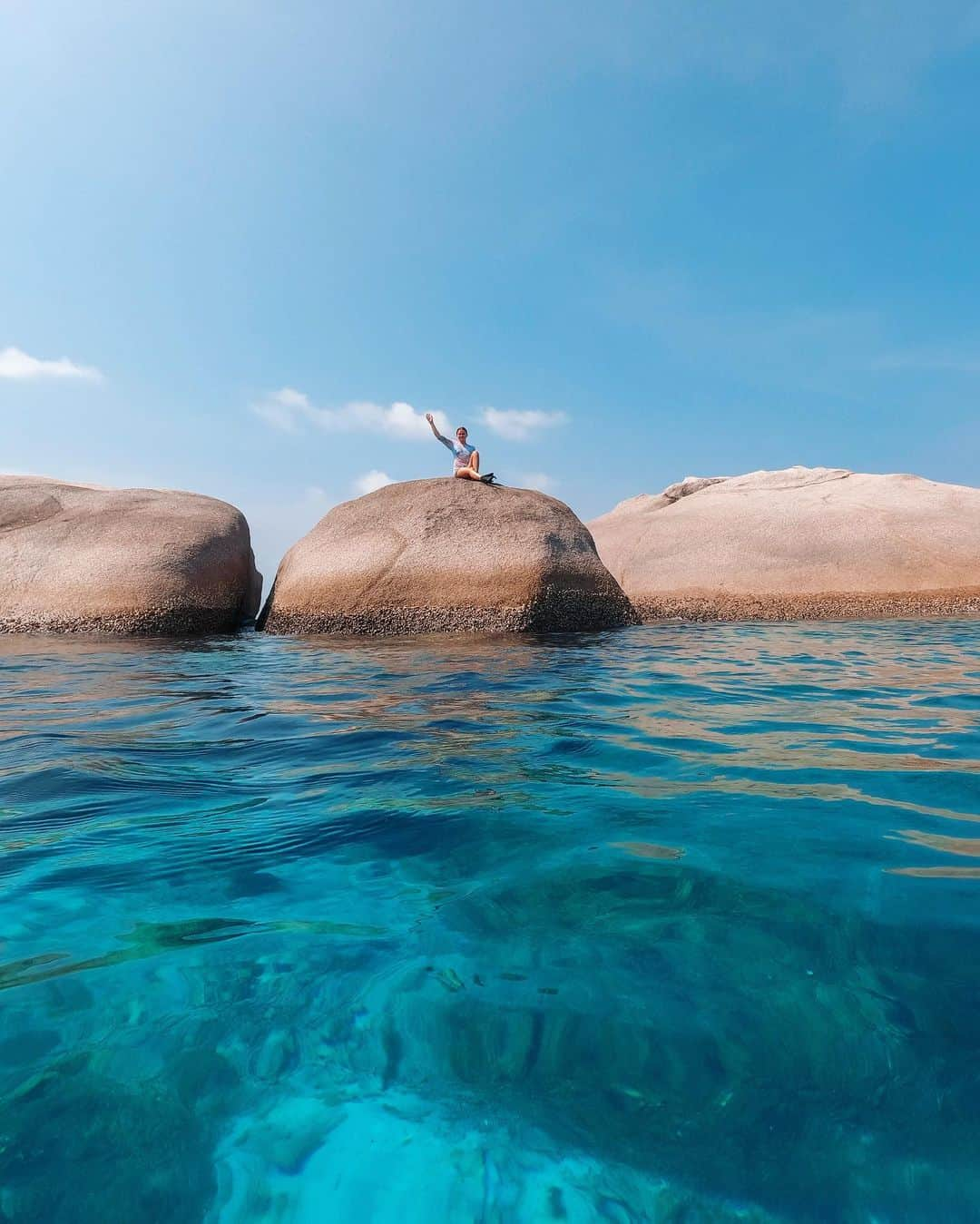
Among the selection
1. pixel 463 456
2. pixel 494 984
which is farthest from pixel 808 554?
pixel 494 984

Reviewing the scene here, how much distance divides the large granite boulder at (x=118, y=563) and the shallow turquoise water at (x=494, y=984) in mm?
5126

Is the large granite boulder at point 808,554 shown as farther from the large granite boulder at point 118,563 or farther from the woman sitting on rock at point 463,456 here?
the large granite boulder at point 118,563

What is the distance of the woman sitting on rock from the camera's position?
877cm

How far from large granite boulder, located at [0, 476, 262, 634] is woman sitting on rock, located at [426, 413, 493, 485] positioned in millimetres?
2699

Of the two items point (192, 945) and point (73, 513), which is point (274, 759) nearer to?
point (192, 945)

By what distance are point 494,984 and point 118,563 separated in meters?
7.50

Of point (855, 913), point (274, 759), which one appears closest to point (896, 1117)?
point (855, 913)

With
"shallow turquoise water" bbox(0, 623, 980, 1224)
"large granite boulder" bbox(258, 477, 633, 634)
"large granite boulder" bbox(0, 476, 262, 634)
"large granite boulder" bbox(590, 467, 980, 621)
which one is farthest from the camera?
"large granite boulder" bbox(590, 467, 980, 621)

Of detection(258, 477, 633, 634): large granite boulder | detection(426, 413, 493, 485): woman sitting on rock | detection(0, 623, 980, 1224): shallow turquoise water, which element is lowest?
detection(0, 623, 980, 1224): shallow turquoise water

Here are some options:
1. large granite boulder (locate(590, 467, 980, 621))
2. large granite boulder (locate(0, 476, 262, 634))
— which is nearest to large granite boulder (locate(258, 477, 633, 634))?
large granite boulder (locate(0, 476, 262, 634))

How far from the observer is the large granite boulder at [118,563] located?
7492 mm

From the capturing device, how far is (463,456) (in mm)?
9359

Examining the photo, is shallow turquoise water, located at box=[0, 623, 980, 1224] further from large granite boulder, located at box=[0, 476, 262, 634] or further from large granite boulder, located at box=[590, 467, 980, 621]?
large granite boulder, located at box=[590, 467, 980, 621]

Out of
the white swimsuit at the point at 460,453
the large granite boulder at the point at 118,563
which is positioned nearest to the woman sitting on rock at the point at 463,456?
the white swimsuit at the point at 460,453
